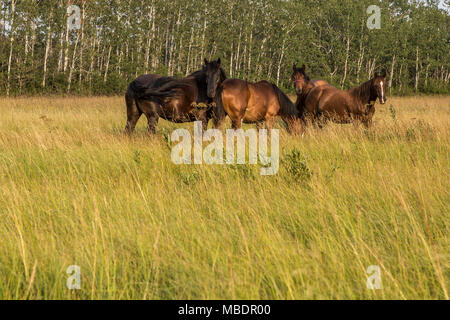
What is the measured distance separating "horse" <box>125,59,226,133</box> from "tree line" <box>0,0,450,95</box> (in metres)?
20.3

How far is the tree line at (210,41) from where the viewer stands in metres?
29.7

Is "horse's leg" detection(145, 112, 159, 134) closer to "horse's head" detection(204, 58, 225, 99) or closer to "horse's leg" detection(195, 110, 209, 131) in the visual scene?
"horse's leg" detection(195, 110, 209, 131)

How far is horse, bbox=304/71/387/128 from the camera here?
364 inches

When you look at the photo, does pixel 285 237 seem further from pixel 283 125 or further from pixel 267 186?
pixel 283 125

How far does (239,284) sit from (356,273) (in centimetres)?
78

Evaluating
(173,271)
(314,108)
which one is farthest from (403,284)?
(314,108)

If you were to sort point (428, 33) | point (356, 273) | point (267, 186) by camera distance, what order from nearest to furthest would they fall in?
point (356, 273) → point (267, 186) → point (428, 33)

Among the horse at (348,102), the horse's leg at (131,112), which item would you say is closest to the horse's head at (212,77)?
the horse's leg at (131,112)

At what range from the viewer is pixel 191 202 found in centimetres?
404

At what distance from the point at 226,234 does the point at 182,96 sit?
5294 millimetres

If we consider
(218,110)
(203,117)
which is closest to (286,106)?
(218,110)

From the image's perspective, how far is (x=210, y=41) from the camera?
4378cm

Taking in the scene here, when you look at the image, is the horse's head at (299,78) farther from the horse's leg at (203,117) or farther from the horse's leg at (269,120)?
the horse's leg at (203,117)

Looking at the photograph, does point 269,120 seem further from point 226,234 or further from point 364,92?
point 226,234
